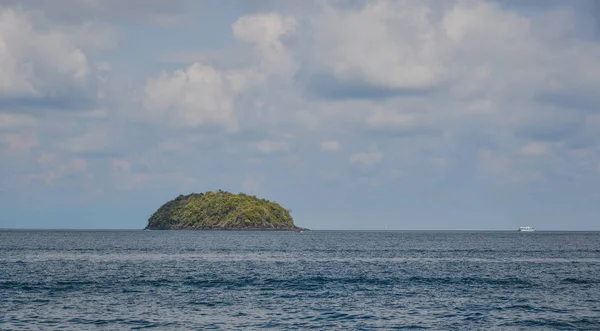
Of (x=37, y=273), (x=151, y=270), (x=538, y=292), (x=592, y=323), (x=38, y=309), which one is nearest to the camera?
(x=592, y=323)

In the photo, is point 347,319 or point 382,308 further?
point 382,308

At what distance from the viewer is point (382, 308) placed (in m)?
60.2

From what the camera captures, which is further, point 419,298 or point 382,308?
point 419,298

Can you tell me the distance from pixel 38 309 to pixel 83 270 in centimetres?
3962

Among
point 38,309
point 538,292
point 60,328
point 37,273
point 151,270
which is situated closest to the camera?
point 60,328

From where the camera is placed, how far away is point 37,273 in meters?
90.5

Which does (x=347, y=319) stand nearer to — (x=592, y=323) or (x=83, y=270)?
(x=592, y=323)

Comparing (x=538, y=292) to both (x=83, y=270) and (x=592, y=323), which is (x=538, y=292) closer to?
(x=592, y=323)

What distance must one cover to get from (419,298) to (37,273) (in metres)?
53.3

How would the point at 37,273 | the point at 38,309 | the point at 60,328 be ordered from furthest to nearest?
the point at 37,273 < the point at 38,309 < the point at 60,328

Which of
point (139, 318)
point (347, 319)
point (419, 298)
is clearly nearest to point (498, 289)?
point (419, 298)

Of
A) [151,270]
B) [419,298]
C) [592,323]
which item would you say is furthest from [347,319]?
[151,270]

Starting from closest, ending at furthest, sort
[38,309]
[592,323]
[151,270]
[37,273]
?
[592,323] < [38,309] < [37,273] < [151,270]

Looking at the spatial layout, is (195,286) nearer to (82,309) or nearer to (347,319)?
(82,309)
